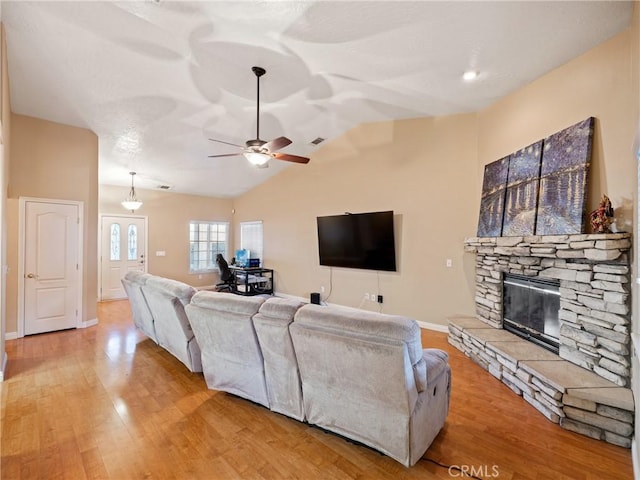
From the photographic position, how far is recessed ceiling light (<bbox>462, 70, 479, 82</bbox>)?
3.30 metres

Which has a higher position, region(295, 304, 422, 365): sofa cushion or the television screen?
the television screen

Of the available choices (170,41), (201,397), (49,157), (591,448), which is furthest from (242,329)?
(49,157)

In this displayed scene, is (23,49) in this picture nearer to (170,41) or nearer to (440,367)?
(170,41)

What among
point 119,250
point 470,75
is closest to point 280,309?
point 470,75

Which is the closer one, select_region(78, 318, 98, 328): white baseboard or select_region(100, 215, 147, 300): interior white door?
select_region(78, 318, 98, 328): white baseboard

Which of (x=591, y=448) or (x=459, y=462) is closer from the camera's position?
(x=459, y=462)

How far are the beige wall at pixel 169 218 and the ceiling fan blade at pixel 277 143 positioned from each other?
5.68 meters

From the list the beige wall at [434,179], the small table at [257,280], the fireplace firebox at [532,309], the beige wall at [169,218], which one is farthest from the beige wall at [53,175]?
the fireplace firebox at [532,309]

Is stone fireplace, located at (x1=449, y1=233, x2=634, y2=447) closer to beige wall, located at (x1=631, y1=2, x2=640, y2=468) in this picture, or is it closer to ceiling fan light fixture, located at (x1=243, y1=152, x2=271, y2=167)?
beige wall, located at (x1=631, y1=2, x2=640, y2=468)

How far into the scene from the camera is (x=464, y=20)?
253cm

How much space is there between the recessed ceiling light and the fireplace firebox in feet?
7.82

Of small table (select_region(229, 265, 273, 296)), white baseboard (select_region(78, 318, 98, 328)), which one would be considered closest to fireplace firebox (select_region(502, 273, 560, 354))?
small table (select_region(229, 265, 273, 296))

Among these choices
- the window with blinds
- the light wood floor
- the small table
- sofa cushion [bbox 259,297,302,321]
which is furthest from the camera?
the window with blinds

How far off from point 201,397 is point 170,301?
954 mm
